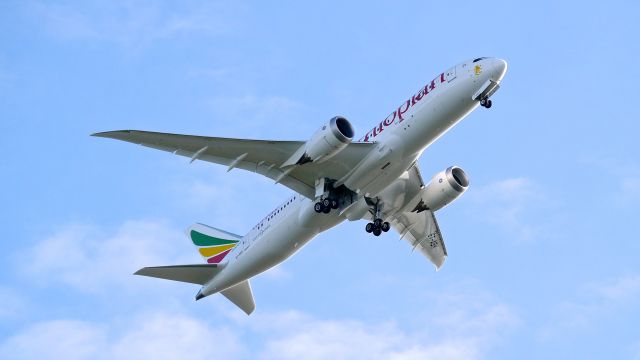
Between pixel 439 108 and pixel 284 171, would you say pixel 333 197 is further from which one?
pixel 439 108

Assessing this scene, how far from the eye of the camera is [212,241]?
4625 centimetres

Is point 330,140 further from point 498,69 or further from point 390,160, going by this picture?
point 498,69

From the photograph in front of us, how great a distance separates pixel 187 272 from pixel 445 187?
11343mm

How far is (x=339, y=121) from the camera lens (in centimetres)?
3691

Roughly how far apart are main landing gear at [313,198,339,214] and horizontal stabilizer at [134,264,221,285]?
20.6 ft

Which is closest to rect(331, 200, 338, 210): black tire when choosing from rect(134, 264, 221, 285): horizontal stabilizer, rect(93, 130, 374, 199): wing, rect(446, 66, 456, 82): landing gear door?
rect(93, 130, 374, 199): wing

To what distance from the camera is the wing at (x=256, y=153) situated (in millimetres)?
37062

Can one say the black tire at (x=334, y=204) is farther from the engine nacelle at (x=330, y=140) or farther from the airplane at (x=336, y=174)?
the engine nacelle at (x=330, y=140)

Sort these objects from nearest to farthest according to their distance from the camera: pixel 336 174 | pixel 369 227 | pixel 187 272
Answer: pixel 336 174 → pixel 369 227 → pixel 187 272

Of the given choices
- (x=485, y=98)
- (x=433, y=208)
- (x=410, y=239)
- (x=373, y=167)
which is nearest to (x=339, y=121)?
(x=373, y=167)

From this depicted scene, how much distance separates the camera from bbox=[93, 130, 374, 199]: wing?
122ft

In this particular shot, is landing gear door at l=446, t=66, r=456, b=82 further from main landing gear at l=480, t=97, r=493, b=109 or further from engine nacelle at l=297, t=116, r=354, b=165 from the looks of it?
engine nacelle at l=297, t=116, r=354, b=165

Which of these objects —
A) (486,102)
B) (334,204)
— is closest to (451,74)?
(486,102)

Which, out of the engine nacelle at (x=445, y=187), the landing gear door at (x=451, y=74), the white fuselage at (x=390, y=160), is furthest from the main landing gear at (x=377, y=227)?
the landing gear door at (x=451, y=74)
